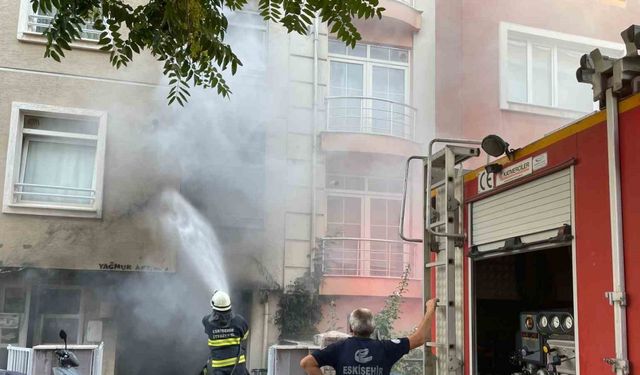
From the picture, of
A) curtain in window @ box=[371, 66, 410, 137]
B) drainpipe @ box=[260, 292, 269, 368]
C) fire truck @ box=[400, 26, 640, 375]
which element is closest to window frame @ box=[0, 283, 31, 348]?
drainpipe @ box=[260, 292, 269, 368]

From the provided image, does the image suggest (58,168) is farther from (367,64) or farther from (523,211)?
(523,211)

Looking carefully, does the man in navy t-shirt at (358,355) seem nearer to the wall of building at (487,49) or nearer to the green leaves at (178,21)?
the green leaves at (178,21)

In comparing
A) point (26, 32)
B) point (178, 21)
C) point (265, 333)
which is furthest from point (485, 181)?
point (26, 32)

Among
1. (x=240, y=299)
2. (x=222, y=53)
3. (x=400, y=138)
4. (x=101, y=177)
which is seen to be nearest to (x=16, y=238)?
(x=101, y=177)

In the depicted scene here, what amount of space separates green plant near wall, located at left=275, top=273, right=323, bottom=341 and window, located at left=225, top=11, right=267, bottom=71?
3.54 m

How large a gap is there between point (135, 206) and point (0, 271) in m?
1.96

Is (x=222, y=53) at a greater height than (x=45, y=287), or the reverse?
(x=222, y=53)

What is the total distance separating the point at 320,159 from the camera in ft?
34.7

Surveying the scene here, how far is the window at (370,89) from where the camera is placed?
1097 centimetres

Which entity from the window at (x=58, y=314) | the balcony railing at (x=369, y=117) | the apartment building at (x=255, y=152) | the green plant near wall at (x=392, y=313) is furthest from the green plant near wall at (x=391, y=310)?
the window at (x=58, y=314)

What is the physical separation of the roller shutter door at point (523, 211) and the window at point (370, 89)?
22.6 ft

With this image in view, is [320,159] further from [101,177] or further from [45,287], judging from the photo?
[45,287]

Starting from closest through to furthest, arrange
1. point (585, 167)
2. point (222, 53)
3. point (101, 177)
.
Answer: point (585, 167)
point (222, 53)
point (101, 177)

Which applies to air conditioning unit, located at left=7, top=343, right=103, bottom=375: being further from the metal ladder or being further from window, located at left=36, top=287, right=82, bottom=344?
the metal ladder
